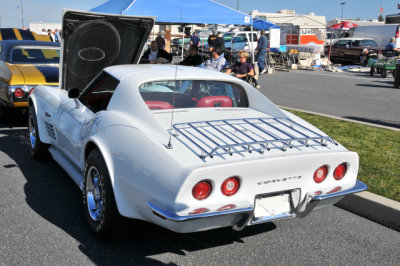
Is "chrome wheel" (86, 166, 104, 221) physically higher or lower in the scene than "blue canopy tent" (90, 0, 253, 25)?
lower

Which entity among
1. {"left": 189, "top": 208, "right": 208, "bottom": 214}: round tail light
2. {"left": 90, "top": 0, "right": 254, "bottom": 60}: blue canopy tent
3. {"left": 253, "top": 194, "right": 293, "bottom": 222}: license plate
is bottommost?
{"left": 253, "top": 194, "right": 293, "bottom": 222}: license plate

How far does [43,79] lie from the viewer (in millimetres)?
7434

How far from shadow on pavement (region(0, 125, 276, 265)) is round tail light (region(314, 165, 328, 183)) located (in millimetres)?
797

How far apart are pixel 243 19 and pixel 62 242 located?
992 centimetres

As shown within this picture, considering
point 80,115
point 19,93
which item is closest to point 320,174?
point 80,115

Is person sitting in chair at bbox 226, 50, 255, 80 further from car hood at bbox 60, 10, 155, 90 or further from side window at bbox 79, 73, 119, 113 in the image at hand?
side window at bbox 79, 73, 119, 113

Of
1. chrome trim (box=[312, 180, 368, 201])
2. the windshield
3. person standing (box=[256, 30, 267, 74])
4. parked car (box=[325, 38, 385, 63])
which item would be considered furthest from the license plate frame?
parked car (box=[325, 38, 385, 63])

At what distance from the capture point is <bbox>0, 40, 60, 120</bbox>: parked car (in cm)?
726

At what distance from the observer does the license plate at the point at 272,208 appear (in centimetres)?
310

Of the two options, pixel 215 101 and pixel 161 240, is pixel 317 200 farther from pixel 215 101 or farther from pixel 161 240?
pixel 215 101

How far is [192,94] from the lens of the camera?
4.24 m

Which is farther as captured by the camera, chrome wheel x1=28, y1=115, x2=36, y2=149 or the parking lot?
chrome wheel x1=28, y1=115, x2=36, y2=149

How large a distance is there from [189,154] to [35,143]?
11.0 ft

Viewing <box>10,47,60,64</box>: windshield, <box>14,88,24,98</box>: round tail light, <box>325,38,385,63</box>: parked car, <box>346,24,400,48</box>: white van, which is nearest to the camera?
<box>14,88,24,98</box>: round tail light
